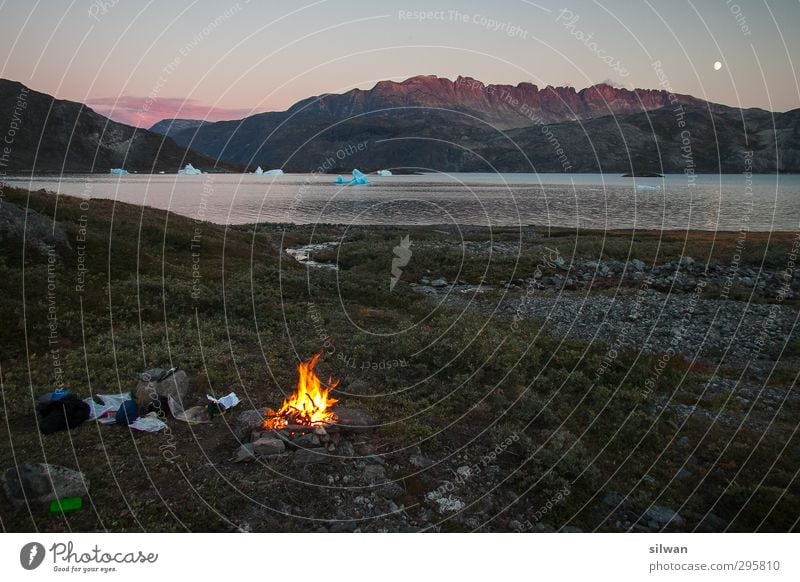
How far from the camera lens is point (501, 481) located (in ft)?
38.5

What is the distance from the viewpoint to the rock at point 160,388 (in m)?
14.2

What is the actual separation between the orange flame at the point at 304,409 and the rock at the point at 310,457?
1.00 meters

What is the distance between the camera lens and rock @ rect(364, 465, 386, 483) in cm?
1144

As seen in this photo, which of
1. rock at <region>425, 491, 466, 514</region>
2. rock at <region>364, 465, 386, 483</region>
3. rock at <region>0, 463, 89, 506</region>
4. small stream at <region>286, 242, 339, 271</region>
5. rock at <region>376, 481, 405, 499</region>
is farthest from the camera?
small stream at <region>286, 242, 339, 271</region>

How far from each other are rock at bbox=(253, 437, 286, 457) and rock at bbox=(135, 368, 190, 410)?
366 centimetres

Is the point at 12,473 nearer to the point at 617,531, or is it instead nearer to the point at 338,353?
the point at 338,353

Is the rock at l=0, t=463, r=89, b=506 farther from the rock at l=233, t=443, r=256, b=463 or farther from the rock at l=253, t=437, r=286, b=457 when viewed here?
the rock at l=253, t=437, r=286, b=457

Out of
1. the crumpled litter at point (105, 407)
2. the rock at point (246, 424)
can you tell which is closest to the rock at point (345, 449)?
the rock at point (246, 424)

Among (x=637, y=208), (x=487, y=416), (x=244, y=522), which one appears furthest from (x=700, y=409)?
(x=637, y=208)

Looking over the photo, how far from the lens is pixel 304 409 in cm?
1326

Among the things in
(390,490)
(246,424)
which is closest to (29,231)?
(246,424)

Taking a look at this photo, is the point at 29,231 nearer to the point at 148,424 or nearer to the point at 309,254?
the point at 148,424

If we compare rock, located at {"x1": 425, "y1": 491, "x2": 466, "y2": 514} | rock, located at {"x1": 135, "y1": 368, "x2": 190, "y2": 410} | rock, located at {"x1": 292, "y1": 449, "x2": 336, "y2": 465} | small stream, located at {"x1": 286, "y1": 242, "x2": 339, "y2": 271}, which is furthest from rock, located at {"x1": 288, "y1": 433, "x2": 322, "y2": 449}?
small stream, located at {"x1": 286, "y1": 242, "x2": 339, "y2": 271}

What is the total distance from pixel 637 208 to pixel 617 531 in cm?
11952
